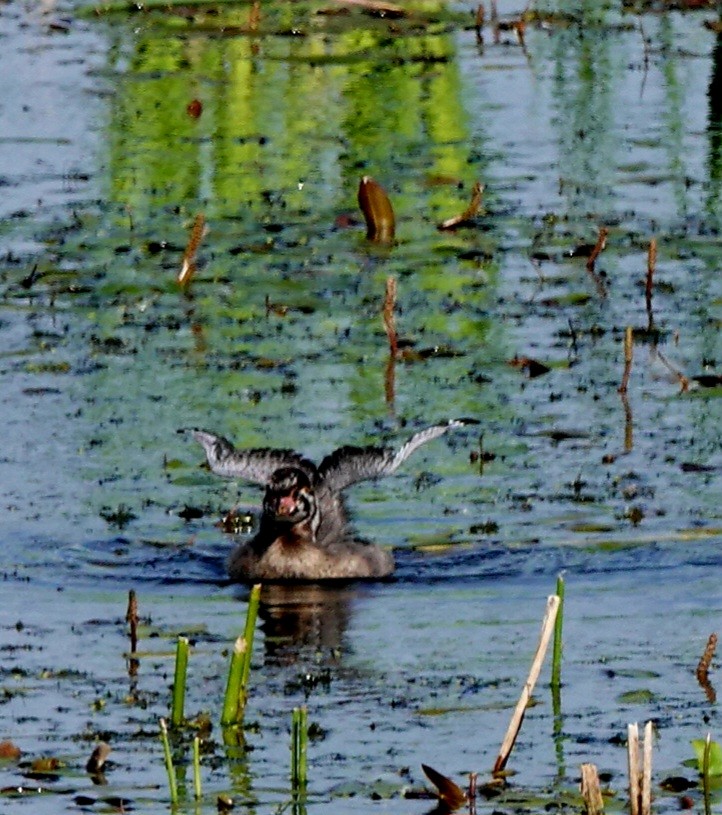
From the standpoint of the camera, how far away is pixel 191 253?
15773 mm

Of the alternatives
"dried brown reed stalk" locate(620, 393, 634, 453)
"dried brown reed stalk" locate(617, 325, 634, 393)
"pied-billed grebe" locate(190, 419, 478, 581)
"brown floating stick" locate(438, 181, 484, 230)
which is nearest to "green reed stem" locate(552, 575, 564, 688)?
"pied-billed grebe" locate(190, 419, 478, 581)

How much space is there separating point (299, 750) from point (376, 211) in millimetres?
9713

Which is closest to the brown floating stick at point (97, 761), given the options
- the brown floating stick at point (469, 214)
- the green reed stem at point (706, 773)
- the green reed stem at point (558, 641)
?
the green reed stem at point (558, 641)

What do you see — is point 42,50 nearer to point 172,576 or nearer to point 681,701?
point 172,576

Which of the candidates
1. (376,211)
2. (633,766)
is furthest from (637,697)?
(376,211)

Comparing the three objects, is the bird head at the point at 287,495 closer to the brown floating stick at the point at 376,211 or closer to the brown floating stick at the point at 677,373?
the brown floating stick at the point at 677,373

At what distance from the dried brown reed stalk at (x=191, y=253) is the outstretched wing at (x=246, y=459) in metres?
3.68

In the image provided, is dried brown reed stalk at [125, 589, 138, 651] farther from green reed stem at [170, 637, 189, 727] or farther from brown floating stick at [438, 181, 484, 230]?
brown floating stick at [438, 181, 484, 230]

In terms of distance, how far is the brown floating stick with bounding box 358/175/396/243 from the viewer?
16672 mm

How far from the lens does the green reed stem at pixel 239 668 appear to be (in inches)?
304

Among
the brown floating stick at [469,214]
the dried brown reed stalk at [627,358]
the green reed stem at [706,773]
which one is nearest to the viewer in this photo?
the green reed stem at [706,773]

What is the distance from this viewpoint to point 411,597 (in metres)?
11.2

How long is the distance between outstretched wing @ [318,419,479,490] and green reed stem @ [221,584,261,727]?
3.46 meters

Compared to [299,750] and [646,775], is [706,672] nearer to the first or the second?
[299,750]
